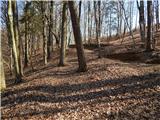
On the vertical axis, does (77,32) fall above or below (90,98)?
above

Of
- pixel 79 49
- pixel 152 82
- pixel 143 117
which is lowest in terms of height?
pixel 143 117

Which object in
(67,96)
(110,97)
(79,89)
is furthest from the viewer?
(79,89)

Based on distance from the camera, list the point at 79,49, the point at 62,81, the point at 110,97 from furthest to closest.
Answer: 1. the point at 79,49
2. the point at 62,81
3. the point at 110,97

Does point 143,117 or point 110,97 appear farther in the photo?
point 110,97

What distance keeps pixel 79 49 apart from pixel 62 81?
2.47m

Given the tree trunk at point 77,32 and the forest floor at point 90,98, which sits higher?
the tree trunk at point 77,32

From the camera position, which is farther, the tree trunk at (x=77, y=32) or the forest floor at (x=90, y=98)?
the tree trunk at (x=77, y=32)

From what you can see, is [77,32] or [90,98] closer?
[90,98]

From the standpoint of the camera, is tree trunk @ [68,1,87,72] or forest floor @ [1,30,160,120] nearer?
forest floor @ [1,30,160,120]

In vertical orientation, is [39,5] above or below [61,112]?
above

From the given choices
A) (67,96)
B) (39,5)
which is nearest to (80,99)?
(67,96)

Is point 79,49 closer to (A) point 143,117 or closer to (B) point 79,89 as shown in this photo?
(B) point 79,89

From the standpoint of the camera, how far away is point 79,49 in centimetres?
1483

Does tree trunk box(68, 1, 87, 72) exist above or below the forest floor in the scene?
above
